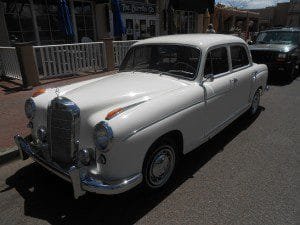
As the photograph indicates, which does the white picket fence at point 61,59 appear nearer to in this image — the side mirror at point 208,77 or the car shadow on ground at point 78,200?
the car shadow on ground at point 78,200

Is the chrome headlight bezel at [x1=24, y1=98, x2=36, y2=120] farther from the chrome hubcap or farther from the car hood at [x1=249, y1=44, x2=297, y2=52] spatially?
the car hood at [x1=249, y1=44, x2=297, y2=52]

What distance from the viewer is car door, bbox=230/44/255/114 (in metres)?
4.80

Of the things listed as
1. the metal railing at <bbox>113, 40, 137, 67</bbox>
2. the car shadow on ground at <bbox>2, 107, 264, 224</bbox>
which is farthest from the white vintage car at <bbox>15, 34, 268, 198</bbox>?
the metal railing at <bbox>113, 40, 137, 67</bbox>

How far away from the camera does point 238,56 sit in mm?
5195

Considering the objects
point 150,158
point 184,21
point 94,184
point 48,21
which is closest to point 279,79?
point 150,158

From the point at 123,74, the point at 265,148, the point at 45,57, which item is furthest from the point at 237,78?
the point at 45,57

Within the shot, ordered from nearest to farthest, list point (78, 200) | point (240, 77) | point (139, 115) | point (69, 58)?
point (139, 115), point (78, 200), point (240, 77), point (69, 58)

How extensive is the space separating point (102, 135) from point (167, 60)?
195 centimetres

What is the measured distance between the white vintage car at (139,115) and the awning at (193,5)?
12720mm

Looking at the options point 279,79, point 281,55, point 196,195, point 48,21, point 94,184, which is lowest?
point 279,79

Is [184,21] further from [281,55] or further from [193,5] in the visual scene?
[281,55]

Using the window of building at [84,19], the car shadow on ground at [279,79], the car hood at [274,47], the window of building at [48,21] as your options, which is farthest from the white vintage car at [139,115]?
the window of building at [84,19]

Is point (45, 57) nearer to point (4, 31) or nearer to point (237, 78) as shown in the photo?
point (4, 31)

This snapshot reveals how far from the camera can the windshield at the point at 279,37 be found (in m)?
10.5
